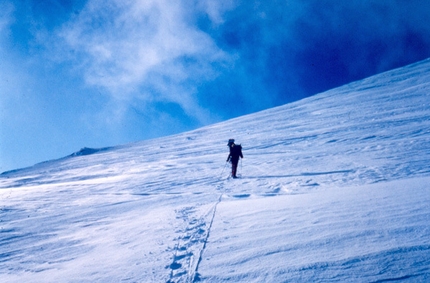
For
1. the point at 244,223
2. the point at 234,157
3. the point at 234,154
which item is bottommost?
the point at 244,223

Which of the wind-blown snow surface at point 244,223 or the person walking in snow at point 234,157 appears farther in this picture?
the person walking in snow at point 234,157

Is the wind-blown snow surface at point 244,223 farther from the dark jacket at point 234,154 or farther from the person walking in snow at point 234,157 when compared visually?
the dark jacket at point 234,154

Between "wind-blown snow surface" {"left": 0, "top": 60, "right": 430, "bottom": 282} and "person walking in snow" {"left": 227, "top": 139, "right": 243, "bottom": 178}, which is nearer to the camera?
"wind-blown snow surface" {"left": 0, "top": 60, "right": 430, "bottom": 282}

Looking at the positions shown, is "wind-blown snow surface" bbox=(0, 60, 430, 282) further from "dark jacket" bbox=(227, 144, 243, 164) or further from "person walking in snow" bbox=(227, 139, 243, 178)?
"dark jacket" bbox=(227, 144, 243, 164)

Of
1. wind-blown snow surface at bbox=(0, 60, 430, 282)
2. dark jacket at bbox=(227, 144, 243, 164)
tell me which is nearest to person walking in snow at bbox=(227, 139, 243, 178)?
dark jacket at bbox=(227, 144, 243, 164)

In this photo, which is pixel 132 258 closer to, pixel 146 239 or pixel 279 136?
pixel 146 239

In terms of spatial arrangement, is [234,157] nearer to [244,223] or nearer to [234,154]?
[234,154]

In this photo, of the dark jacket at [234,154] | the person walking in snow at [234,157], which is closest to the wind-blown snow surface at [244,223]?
the person walking in snow at [234,157]

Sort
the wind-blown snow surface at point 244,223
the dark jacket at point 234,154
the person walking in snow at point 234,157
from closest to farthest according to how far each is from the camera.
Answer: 1. the wind-blown snow surface at point 244,223
2. the person walking in snow at point 234,157
3. the dark jacket at point 234,154

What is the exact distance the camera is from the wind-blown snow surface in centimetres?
333

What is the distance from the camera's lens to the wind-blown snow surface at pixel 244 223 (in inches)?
131

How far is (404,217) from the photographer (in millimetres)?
4059

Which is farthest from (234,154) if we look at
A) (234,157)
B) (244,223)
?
(244,223)

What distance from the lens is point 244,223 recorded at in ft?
15.3
